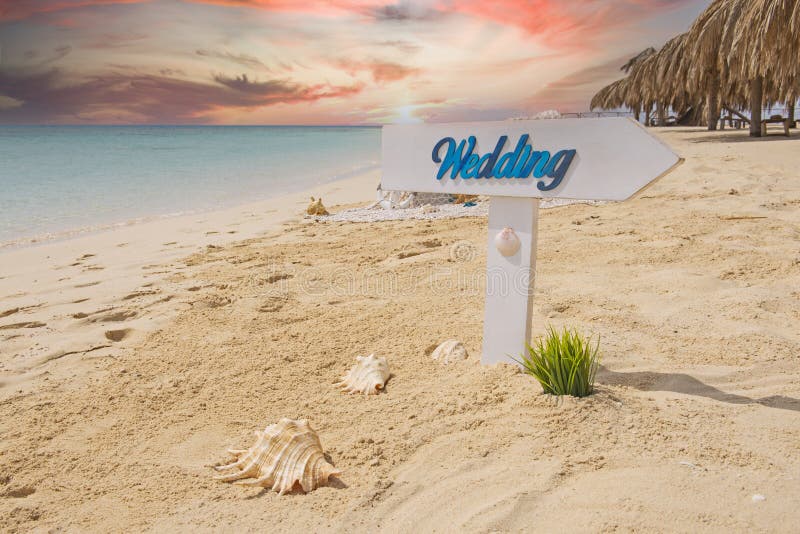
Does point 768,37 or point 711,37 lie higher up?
point 711,37

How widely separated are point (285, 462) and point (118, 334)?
2523 mm

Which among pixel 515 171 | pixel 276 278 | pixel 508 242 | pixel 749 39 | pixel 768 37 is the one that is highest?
pixel 749 39

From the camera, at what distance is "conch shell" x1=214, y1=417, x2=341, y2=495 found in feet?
6.61

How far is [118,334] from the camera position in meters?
3.90

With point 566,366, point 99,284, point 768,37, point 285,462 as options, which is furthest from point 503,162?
point 768,37

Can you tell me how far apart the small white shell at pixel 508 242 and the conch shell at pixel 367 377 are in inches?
36.2

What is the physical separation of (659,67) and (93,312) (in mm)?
25053

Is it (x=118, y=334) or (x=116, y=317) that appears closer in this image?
(x=118, y=334)

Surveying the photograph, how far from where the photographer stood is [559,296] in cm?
393

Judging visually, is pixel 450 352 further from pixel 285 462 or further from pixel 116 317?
pixel 116 317

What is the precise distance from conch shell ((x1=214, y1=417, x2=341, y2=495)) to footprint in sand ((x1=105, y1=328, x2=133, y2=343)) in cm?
223

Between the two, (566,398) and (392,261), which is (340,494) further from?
(392,261)

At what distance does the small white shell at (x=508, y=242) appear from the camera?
2633 mm

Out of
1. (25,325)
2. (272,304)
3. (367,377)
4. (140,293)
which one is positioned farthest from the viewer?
(140,293)
